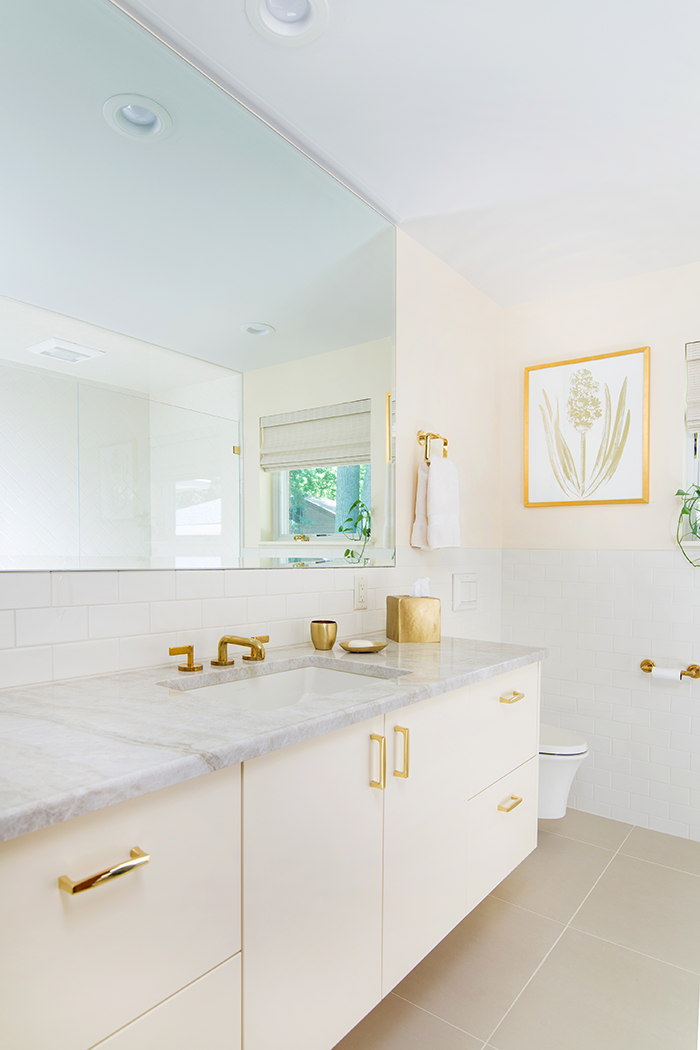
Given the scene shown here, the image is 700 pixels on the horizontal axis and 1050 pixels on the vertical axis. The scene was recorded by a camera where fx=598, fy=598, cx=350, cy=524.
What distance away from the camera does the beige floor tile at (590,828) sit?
249 cm

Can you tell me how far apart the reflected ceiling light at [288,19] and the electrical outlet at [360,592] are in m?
1.56

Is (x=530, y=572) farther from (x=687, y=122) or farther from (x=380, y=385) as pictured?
(x=687, y=122)

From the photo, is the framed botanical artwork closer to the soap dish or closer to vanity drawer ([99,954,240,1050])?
the soap dish

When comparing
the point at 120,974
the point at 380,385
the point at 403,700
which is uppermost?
the point at 380,385

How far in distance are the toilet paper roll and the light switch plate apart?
809 millimetres

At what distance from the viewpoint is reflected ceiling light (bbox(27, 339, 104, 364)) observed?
1265 millimetres

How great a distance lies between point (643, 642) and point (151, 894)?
7.88ft

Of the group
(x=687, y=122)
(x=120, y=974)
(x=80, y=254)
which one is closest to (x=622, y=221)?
(x=687, y=122)

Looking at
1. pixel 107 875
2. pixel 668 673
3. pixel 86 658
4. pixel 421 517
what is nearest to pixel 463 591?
pixel 421 517

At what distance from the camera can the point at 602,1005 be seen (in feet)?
5.12

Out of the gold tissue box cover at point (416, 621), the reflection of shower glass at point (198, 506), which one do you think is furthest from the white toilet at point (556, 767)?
the reflection of shower glass at point (198, 506)

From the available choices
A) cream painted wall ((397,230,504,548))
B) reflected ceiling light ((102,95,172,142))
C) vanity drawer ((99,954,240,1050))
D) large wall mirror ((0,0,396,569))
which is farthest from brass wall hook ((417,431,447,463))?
vanity drawer ((99,954,240,1050))

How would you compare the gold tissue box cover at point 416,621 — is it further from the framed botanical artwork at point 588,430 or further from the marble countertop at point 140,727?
the framed botanical artwork at point 588,430

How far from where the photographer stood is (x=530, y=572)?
3023 millimetres
